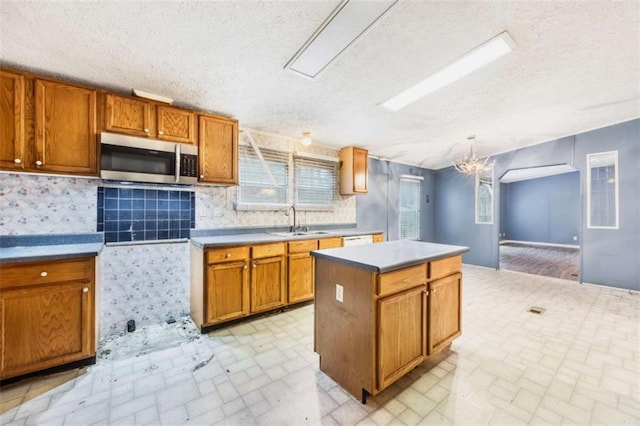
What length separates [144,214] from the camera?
2850 millimetres

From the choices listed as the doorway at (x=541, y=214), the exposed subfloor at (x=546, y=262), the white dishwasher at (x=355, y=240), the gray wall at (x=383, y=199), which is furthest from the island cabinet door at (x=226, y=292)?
the doorway at (x=541, y=214)

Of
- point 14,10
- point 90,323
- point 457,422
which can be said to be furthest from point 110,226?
point 457,422

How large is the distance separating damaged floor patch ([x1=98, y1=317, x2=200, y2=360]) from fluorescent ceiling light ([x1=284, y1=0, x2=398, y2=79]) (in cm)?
279

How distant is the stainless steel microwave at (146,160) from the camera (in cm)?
234

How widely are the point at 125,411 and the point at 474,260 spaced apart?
6.46 metres

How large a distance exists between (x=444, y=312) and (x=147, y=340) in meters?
2.82

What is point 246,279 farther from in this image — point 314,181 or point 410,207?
point 410,207

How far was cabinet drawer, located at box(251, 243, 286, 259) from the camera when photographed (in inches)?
116

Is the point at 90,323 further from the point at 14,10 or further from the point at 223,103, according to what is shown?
the point at 223,103

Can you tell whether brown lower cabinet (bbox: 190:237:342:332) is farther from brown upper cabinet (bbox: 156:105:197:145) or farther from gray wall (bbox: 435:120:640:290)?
gray wall (bbox: 435:120:640:290)

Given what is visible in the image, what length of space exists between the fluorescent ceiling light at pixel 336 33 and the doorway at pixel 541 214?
709cm

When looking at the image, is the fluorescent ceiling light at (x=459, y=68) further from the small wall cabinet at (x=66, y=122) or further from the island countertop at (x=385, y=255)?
the small wall cabinet at (x=66, y=122)

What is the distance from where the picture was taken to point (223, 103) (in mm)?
2826

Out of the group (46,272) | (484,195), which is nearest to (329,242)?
(46,272)
